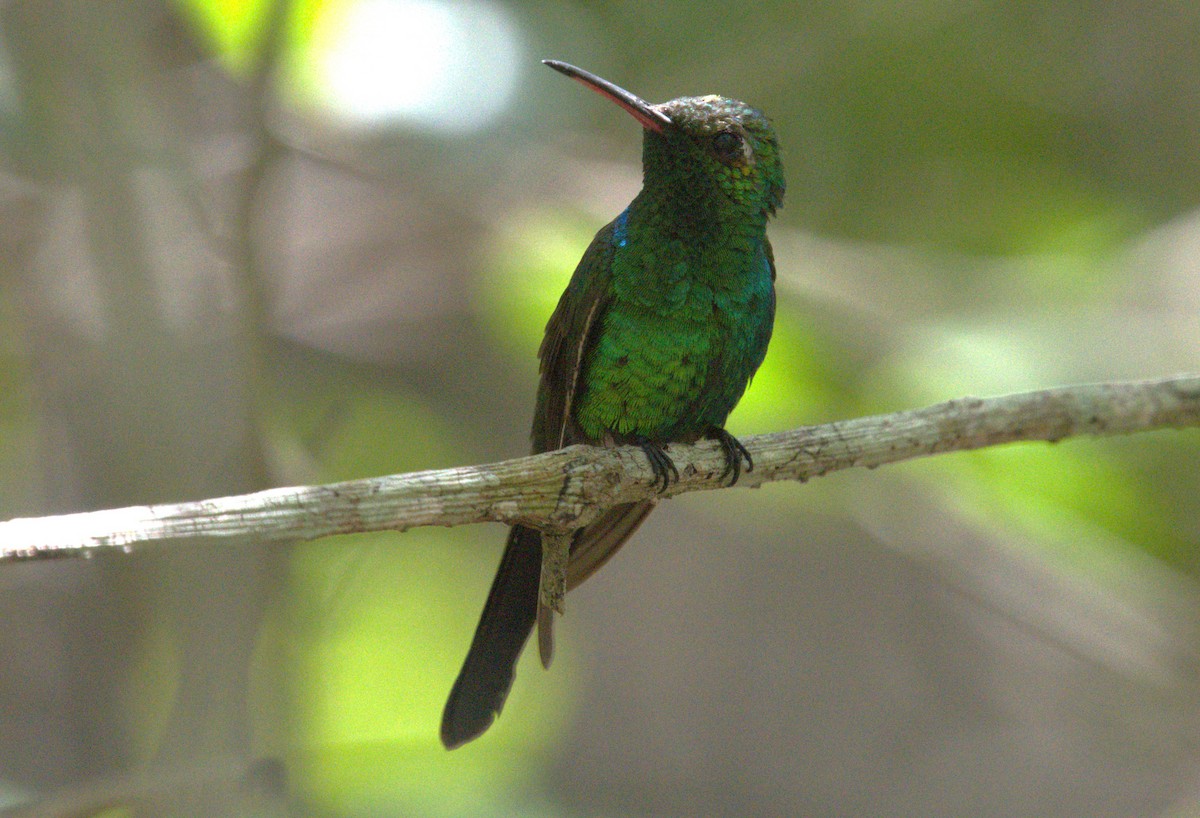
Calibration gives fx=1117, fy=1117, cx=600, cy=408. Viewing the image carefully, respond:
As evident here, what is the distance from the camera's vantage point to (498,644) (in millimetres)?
2857

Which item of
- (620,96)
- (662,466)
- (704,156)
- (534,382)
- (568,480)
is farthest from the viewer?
(534,382)

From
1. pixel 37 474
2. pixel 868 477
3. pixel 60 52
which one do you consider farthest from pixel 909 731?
pixel 60 52

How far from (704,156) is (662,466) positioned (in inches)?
33.4

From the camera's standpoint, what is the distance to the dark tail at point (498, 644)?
2.75 metres

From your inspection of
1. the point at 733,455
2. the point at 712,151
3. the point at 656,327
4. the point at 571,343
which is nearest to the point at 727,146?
the point at 712,151

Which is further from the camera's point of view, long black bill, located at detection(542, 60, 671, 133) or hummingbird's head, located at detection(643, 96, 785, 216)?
hummingbird's head, located at detection(643, 96, 785, 216)

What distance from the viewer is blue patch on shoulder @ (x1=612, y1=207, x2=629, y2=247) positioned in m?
2.87

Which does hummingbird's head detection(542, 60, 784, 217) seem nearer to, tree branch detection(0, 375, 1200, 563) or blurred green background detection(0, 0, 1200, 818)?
tree branch detection(0, 375, 1200, 563)

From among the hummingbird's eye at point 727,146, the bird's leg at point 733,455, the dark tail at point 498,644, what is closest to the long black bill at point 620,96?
the hummingbird's eye at point 727,146

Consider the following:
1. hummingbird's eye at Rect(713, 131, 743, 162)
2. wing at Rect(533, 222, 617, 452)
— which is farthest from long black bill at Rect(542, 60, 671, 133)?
wing at Rect(533, 222, 617, 452)

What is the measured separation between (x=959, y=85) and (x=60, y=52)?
156 inches

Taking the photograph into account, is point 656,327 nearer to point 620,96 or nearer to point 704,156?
point 704,156

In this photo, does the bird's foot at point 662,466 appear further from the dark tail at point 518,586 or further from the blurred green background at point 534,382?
the blurred green background at point 534,382

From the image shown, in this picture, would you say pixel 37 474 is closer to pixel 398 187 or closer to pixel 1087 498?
pixel 398 187
